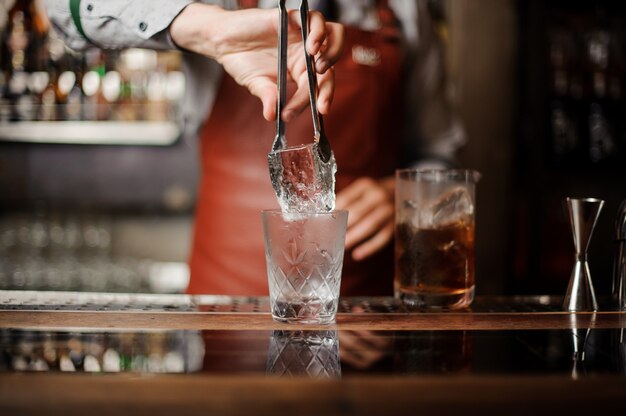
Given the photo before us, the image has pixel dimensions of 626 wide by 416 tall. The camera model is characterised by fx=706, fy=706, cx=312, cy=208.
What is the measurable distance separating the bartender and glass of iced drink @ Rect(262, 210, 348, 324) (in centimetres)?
63

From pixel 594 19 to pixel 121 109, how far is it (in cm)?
189

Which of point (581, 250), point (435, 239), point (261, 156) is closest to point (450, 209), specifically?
point (435, 239)

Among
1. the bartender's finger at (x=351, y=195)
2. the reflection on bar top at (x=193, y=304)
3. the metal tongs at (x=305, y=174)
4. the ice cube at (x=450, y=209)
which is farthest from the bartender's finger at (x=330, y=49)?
the bartender's finger at (x=351, y=195)

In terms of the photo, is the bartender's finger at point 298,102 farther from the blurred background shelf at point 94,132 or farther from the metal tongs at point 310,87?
the blurred background shelf at point 94,132

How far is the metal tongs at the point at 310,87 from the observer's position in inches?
37.7

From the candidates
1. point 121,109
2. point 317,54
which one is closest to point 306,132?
point 317,54

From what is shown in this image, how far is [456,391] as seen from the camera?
625 millimetres

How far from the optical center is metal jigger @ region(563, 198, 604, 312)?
1.03 meters

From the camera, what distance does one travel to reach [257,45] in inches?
46.5

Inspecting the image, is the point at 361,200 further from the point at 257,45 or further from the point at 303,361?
the point at 303,361

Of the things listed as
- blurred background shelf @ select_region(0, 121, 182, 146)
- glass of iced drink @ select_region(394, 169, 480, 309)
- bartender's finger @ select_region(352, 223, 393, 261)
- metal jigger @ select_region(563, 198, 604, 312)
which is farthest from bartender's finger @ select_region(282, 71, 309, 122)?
blurred background shelf @ select_region(0, 121, 182, 146)

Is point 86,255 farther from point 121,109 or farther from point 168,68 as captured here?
point 168,68

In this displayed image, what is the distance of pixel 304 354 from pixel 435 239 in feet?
1.13

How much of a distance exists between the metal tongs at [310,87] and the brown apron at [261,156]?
0.70 meters
